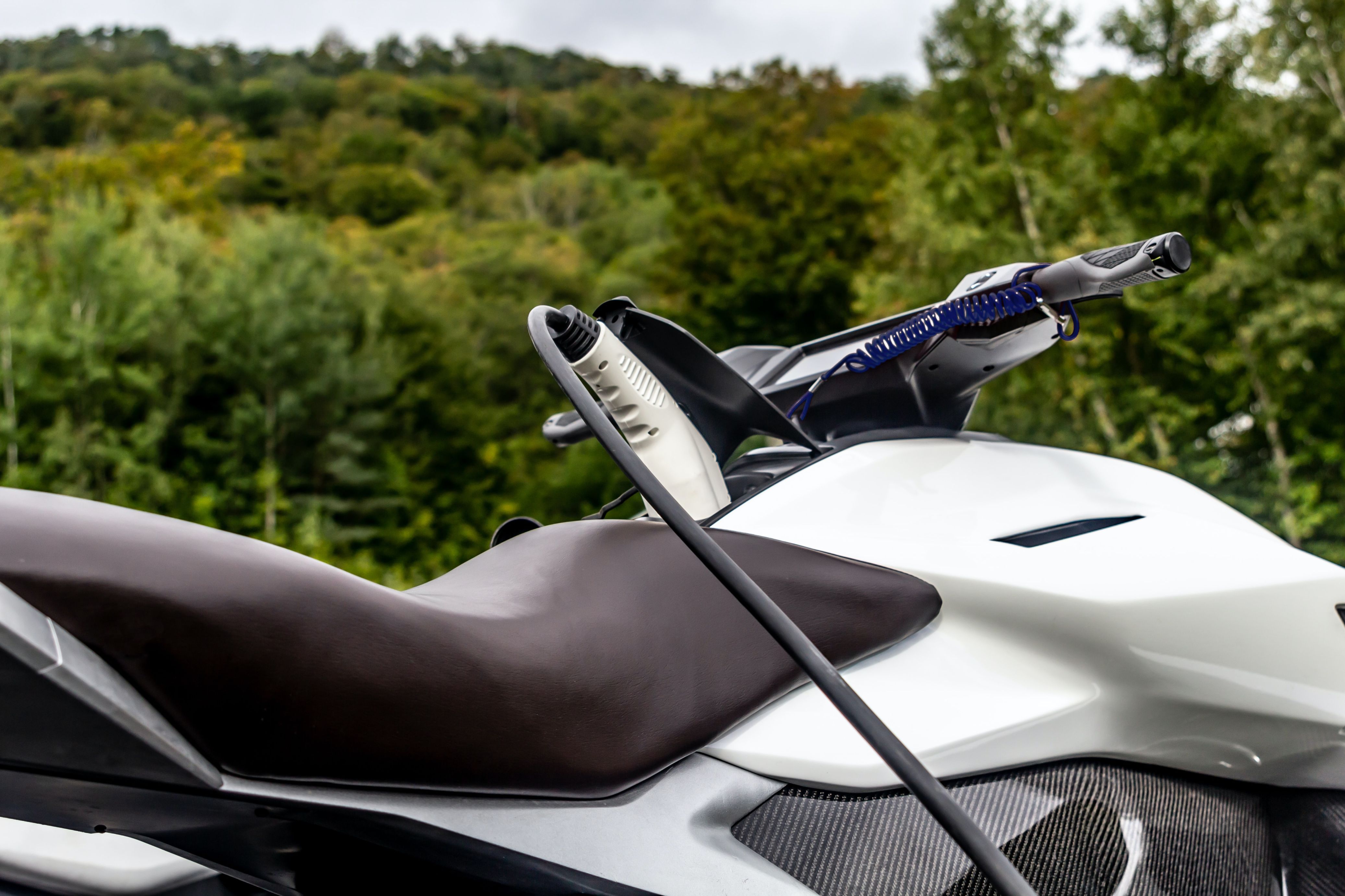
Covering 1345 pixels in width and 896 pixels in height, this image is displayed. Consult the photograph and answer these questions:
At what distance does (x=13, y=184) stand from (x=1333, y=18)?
32403mm

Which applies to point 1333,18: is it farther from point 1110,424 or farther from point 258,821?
point 258,821

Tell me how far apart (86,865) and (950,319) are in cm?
96

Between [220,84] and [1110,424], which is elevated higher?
[220,84]

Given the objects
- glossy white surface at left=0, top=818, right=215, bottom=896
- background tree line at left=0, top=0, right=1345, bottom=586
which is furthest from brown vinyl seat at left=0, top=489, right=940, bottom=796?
background tree line at left=0, top=0, right=1345, bottom=586

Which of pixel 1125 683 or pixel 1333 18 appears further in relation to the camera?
pixel 1333 18

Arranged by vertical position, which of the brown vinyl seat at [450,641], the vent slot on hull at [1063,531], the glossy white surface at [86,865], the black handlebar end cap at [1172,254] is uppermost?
the black handlebar end cap at [1172,254]

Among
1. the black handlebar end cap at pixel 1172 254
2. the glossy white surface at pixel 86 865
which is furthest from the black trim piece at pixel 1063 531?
the glossy white surface at pixel 86 865

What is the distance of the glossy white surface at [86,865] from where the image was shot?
2.64 ft

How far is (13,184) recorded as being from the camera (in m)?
28.8

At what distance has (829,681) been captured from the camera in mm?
691

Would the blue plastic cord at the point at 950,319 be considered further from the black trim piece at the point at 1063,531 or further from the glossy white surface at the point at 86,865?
the glossy white surface at the point at 86,865

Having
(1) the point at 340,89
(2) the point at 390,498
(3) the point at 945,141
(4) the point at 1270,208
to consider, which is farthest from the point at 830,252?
(1) the point at 340,89

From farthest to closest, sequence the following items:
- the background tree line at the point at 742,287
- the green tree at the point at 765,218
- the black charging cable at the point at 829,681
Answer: the green tree at the point at 765,218, the background tree line at the point at 742,287, the black charging cable at the point at 829,681

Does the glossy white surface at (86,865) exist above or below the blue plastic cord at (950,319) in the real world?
below
